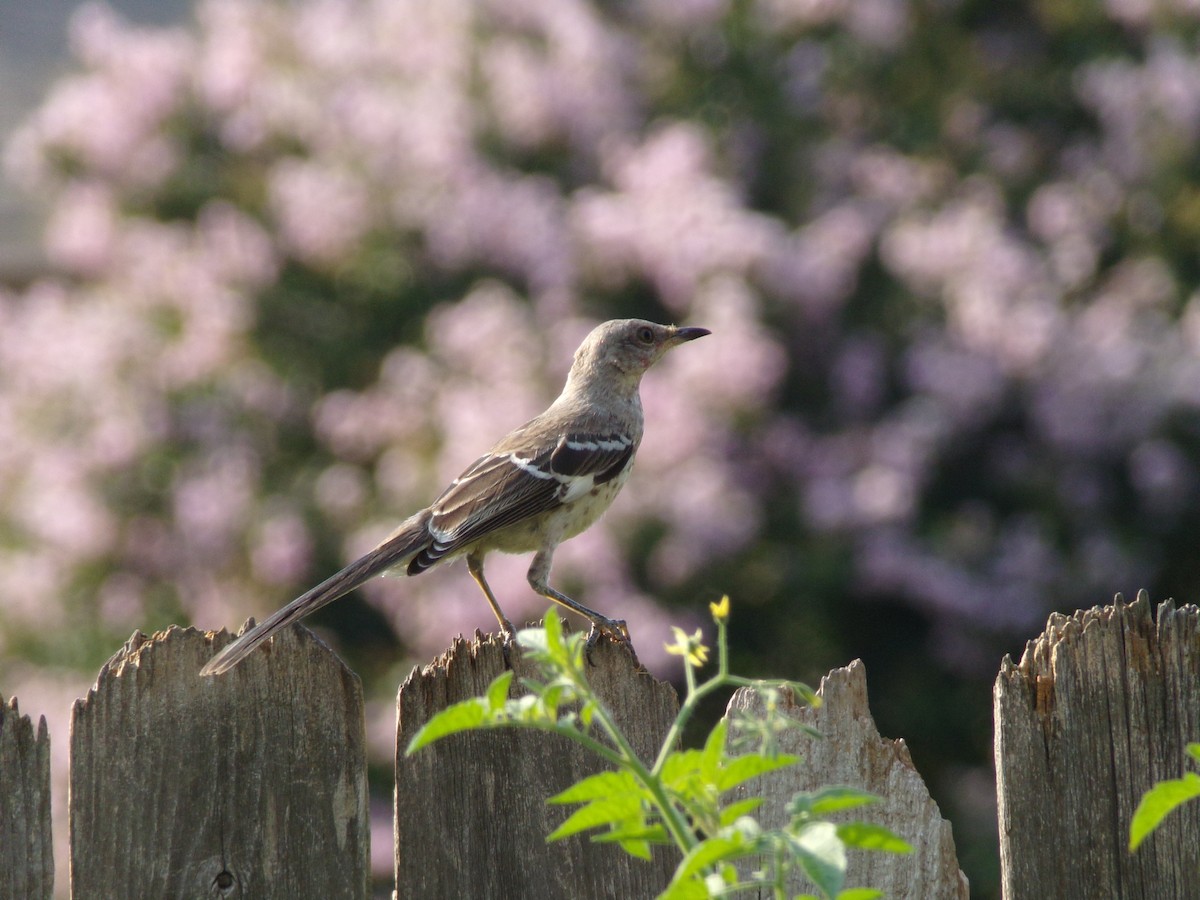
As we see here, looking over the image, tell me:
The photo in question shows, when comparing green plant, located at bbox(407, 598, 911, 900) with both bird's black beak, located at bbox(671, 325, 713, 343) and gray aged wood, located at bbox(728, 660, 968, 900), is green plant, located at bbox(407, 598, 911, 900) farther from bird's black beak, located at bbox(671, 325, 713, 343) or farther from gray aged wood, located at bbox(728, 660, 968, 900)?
bird's black beak, located at bbox(671, 325, 713, 343)

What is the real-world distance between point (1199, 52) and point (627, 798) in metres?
6.27

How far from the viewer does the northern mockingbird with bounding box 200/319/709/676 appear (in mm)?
4082

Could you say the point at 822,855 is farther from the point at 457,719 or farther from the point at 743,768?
the point at 457,719

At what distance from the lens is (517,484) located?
4.38 metres

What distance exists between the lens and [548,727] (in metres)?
1.50

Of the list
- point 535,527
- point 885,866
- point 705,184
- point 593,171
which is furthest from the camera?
point 593,171

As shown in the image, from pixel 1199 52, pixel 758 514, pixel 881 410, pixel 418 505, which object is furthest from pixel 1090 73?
pixel 418 505

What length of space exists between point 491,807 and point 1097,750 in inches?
37.7

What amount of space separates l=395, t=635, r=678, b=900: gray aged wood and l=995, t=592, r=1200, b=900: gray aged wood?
55cm

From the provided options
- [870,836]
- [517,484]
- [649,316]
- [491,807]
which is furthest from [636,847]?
[649,316]

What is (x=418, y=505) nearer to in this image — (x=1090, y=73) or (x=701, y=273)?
(x=701, y=273)

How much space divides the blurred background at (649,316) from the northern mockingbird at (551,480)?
686 millimetres

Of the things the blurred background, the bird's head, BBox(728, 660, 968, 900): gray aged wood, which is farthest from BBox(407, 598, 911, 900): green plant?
the blurred background

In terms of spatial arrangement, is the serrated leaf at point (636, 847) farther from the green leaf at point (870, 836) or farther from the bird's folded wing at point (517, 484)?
the bird's folded wing at point (517, 484)
